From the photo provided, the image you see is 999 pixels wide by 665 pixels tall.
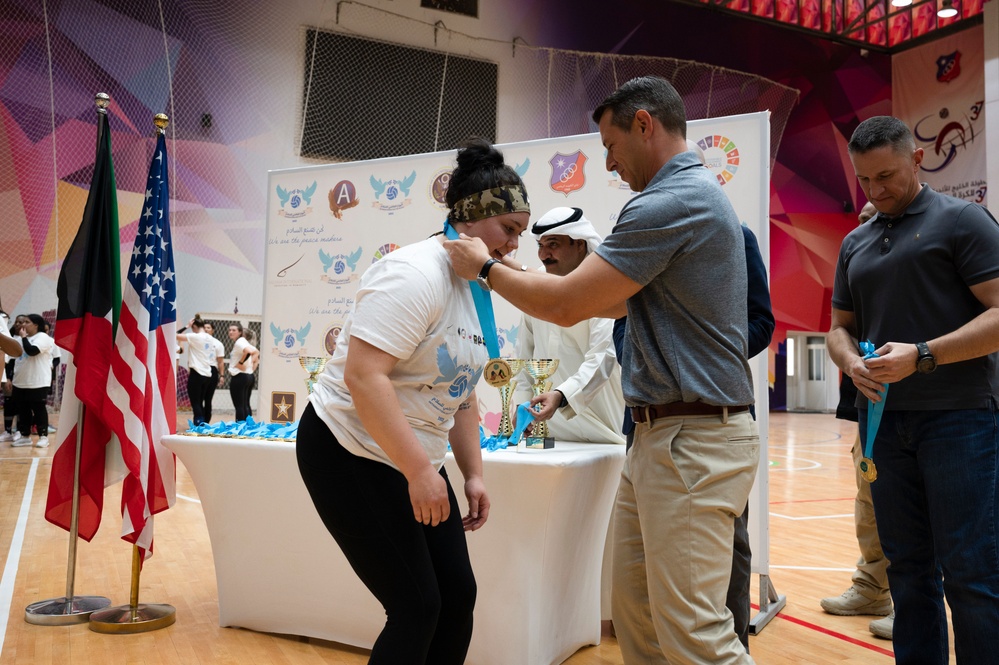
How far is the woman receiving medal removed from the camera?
1.55m

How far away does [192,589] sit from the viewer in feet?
12.9

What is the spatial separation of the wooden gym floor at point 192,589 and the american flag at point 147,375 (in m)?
0.48

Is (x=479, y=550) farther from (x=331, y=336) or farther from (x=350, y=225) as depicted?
(x=350, y=225)

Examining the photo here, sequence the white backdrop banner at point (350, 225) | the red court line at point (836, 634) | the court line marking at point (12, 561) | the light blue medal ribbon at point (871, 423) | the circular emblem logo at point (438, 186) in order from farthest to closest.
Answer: the circular emblem logo at point (438, 186) → the white backdrop banner at point (350, 225) → the court line marking at point (12, 561) → the red court line at point (836, 634) → the light blue medal ribbon at point (871, 423)

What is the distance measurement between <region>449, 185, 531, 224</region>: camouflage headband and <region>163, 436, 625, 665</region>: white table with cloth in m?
0.99

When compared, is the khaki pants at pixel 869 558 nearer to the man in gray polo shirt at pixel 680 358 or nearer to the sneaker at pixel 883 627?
the sneaker at pixel 883 627

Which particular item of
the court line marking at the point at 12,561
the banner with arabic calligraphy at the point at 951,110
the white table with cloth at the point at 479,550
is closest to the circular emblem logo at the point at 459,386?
the white table with cloth at the point at 479,550

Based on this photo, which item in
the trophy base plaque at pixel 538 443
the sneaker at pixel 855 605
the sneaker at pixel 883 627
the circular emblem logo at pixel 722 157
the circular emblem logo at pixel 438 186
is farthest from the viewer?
the circular emblem logo at pixel 438 186

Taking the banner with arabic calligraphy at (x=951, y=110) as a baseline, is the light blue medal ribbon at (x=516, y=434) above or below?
below

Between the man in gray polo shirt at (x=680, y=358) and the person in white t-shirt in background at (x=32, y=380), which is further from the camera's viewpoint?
the person in white t-shirt in background at (x=32, y=380)

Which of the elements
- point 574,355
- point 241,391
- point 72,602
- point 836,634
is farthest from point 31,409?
point 836,634

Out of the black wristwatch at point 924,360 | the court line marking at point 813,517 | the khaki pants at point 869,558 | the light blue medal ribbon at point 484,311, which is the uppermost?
the light blue medal ribbon at point 484,311

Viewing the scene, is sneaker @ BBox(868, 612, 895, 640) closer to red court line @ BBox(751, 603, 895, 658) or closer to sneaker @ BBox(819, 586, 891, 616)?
red court line @ BBox(751, 603, 895, 658)

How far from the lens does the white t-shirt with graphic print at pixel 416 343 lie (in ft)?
5.15
